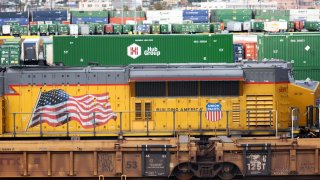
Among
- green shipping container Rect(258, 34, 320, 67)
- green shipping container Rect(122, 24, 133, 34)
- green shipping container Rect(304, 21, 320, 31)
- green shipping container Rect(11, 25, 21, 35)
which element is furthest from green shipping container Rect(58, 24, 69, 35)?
green shipping container Rect(258, 34, 320, 67)

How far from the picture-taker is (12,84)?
19609 millimetres

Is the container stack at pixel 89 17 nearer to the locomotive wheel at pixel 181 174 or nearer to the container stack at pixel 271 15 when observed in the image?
the container stack at pixel 271 15

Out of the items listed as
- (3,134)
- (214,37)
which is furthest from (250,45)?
(3,134)

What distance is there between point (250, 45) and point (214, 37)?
775 cm

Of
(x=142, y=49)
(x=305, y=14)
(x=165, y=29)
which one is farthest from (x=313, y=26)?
(x=142, y=49)

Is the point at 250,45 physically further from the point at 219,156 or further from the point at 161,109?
the point at 219,156

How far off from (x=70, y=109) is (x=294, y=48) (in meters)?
14.0

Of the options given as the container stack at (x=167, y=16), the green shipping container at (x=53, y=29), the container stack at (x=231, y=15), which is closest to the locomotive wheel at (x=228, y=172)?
the green shipping container at (x=53, y=29)

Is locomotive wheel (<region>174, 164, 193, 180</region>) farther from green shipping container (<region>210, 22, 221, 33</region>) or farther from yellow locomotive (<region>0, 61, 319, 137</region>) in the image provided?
green shipping container (<region>210, 22, 221, 33</region>)

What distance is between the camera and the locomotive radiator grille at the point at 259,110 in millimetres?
19547

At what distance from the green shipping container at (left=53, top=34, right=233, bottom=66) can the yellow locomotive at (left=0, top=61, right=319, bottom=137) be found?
344 inches

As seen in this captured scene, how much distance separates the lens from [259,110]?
1952cm

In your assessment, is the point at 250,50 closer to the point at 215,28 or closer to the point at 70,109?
the point at 70,109

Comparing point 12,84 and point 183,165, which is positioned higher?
point 12,84
